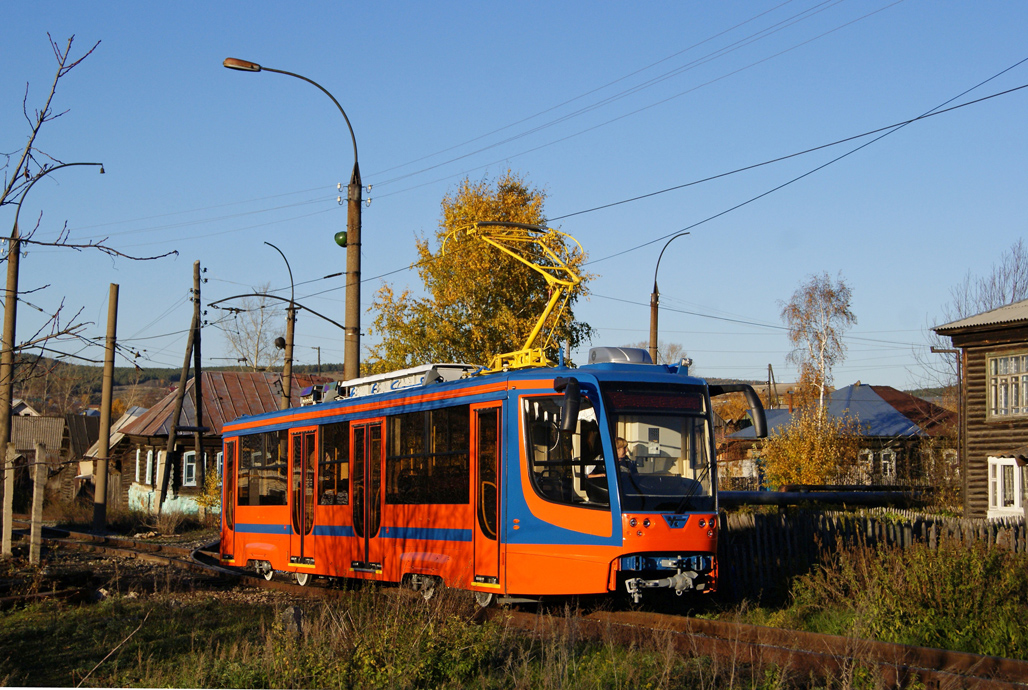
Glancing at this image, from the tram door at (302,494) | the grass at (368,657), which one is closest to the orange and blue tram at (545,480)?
the grass at (368,657)

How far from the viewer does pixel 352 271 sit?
17.4 meters

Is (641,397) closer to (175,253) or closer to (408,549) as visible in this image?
(408,549)

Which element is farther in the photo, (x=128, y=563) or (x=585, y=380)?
(x=128, y=563)

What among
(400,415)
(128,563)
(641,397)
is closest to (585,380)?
(641,397)

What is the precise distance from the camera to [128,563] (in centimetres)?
1900

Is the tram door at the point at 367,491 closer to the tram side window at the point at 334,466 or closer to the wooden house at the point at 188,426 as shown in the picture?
the tram side window at the point at 334,466

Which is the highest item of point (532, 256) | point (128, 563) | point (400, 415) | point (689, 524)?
point (532, 256)

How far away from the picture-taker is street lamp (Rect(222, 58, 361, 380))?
55.8ft

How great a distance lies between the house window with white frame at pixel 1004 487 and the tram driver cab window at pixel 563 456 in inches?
842

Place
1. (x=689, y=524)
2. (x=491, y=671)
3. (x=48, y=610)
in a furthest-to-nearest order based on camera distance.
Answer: (x=48, y=610), (x=689, y=524), (x=491, y=671)

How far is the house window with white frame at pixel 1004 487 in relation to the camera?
28.0m

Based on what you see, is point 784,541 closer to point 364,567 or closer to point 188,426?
point 364,567

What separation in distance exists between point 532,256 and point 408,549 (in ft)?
61.9

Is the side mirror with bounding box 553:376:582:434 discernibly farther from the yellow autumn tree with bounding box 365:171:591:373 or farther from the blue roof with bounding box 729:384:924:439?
the blue roof with bounding box 729:384:924:439
